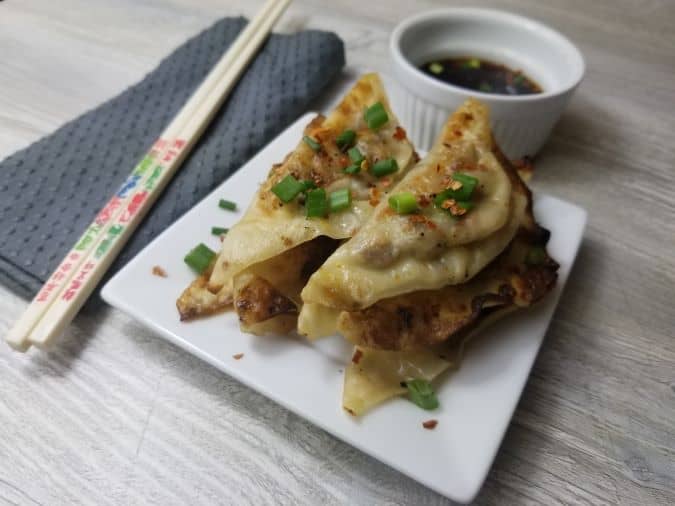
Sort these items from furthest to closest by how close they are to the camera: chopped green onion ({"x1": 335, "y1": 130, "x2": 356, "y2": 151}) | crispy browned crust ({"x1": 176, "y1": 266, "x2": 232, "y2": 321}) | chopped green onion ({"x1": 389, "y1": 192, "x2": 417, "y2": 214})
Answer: chopped green onion ({"x1": 335, "y1": 130, "x2": 356, "y2": 151}) → crispy browned crust ({"x1": 176, "y1": 266, "x2": 232, "y2": 321}) → chopped green onion ({"x1": 389, "y1": 192, "x2": 417, "y2": 214})

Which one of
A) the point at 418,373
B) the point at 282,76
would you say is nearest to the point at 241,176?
the point at 282,76

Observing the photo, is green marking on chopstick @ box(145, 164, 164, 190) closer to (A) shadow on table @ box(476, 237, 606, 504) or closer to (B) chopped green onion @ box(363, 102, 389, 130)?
(B) chopped green onion @ box(363, 102, 389, 130)

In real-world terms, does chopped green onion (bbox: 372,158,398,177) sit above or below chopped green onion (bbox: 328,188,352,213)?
below

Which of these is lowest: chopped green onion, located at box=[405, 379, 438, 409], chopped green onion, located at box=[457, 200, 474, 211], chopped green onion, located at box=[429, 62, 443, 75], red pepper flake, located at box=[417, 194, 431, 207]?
chopped green onion, located at box=[405, 379, 438, 409]

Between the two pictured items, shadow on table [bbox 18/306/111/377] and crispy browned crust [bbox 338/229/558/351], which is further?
shadow on table [bbox 18/306/111/377]

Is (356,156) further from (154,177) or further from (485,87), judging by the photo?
(485,87)

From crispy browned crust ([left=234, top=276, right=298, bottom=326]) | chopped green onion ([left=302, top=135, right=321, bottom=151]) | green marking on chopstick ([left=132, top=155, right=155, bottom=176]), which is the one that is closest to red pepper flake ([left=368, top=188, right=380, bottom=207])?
chopped green onion ([left=302, top=135, right=321, bottom=151])

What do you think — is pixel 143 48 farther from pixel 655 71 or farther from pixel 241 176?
pixel 655 71
